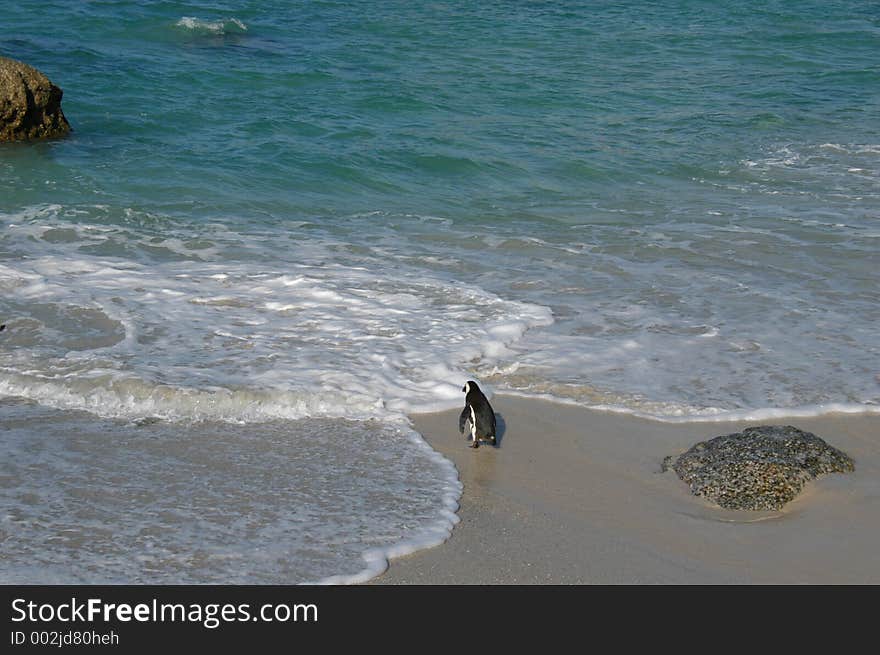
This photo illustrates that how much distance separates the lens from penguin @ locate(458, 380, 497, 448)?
6.34 metres

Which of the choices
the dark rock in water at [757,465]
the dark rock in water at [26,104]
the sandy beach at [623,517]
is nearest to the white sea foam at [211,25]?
the dark rock in water at [26,104]

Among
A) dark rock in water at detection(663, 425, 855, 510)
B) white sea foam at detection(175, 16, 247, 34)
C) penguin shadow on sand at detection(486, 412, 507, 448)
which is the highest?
white sea foam at detection(175, 16, 247, 34)

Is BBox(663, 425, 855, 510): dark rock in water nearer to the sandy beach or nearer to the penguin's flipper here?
the sandy beach

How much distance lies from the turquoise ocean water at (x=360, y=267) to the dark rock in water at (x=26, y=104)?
544 millimetres

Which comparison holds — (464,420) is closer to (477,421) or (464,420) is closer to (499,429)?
(477,421)

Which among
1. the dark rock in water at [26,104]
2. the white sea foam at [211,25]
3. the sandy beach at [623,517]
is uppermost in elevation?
the white sea foam at [211,25]

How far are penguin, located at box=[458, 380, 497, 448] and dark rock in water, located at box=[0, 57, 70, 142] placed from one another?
8996 mm

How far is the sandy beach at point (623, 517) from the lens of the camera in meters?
5.06

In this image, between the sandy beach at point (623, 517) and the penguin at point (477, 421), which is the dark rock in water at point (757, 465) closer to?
the sandy beach at point (623, 517)

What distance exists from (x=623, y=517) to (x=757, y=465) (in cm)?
85

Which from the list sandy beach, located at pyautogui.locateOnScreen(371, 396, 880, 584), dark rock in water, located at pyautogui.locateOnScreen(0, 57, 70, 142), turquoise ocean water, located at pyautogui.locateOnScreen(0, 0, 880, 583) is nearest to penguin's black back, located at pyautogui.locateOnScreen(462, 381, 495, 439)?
sandy beach, located at pyautogui.locateOnScreen(371, 396, 880, 584)

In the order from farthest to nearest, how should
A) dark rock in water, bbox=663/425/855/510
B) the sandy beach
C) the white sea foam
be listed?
the white sea foam, dark rock in water, bbox=663/425/855/510, the sandy beach

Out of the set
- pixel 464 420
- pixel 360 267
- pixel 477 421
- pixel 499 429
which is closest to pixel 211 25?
pixel 360 267
